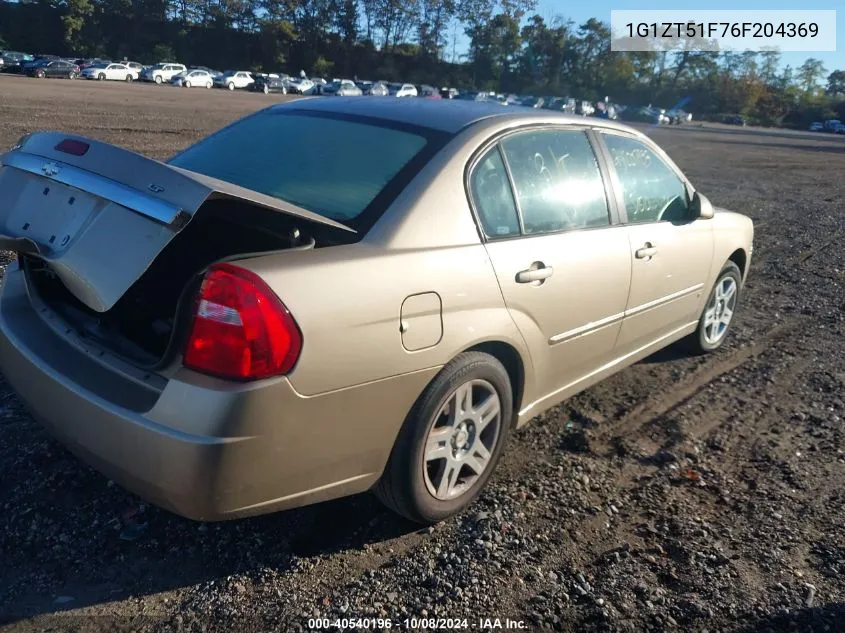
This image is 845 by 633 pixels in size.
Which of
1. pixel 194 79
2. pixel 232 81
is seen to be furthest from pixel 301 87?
pixel 194 79

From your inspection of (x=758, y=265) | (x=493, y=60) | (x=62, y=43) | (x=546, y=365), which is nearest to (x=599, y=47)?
(x=493, y=60)

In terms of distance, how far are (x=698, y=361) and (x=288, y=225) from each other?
356 centimetres

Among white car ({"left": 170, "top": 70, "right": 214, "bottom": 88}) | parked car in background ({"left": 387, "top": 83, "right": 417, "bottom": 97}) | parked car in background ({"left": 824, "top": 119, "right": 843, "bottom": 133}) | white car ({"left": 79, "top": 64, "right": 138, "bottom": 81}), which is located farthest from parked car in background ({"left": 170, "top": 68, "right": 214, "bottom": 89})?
parked car in background ({"left": 824, "top": 119, "right": 843, "bottom": 133})

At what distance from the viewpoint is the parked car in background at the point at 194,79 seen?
5278 centimetres

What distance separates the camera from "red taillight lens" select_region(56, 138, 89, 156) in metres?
2.74

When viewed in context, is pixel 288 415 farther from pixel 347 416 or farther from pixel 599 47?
pixel 599 47

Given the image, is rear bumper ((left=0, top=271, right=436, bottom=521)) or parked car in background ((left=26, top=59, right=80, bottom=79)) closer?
rear bumper ((left=0, top=271, right=436, bottom=521))

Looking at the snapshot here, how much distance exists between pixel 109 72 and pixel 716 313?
173ft

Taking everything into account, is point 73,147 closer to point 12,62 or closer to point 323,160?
point 323,160

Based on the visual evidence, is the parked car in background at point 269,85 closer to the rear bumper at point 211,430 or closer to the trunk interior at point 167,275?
the trunk interior at point 167,275

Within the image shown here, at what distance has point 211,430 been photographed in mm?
2285

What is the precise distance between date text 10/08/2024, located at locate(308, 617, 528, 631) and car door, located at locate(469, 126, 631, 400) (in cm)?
119

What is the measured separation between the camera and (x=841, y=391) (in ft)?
16.0

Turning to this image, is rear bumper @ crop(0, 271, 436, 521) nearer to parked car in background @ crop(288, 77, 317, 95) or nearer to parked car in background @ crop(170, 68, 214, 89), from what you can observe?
parked car in background @ crop(170, 68, 214, 89)
